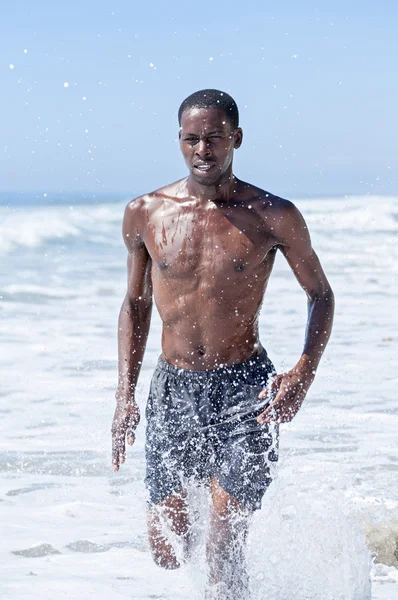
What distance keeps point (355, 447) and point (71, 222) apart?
19.6 meters

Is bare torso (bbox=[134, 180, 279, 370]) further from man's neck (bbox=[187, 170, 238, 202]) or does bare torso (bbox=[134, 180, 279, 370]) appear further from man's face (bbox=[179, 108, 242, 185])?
man's face (bbox=[179, 108, 242, 185])

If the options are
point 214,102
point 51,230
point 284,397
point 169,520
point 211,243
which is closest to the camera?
point 284,397

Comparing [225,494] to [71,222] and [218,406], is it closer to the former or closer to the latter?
[218,406]

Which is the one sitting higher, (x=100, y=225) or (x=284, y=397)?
(x=284, y=397)

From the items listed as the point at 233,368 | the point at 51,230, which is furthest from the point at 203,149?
the point at 51,230

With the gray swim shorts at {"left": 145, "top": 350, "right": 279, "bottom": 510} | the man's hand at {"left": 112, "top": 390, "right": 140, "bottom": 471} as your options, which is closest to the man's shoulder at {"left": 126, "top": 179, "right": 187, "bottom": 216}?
the gray swim shorts at {"left": 145, "top": 350, "right": 279, "bottom": 510}

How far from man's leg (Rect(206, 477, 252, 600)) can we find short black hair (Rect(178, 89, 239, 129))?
125 cm

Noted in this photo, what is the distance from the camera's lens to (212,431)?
326 centimetres

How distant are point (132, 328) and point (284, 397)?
0.75 metres

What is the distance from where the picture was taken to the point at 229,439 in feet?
10.5

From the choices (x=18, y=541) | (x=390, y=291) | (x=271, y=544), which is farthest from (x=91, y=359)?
(x=390, y=291)

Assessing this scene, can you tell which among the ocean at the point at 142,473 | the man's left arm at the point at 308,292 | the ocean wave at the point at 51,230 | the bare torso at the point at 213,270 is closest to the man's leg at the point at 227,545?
the ocean at the point at 142,473

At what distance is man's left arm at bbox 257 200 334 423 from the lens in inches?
123

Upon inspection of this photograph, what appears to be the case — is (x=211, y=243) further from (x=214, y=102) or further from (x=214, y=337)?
(x=214, y=102)
